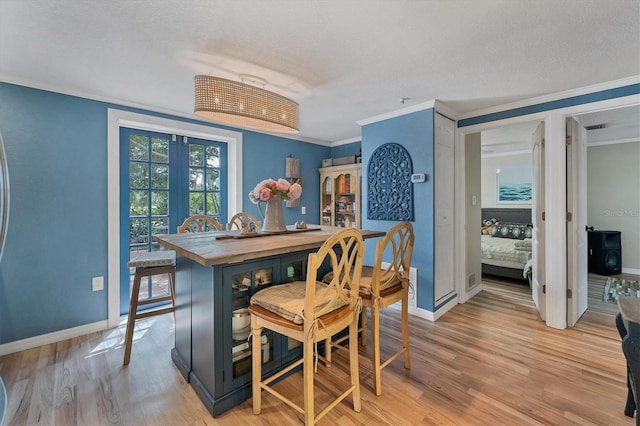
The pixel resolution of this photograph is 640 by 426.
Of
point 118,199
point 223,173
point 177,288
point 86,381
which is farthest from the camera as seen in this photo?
point 223,173

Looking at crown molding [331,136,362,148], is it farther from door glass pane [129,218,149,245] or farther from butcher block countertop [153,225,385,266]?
door glass pane [129,218,149,245]

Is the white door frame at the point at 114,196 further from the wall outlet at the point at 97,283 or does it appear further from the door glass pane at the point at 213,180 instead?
the door glass pane at the point at 213,180

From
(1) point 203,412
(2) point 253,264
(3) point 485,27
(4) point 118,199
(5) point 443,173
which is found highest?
(3) point 485,27

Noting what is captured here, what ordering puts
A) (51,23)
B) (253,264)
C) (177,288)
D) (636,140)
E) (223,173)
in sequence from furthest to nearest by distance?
(636,140) < (223,173) < (177,288) < (253,264) < (51,23)

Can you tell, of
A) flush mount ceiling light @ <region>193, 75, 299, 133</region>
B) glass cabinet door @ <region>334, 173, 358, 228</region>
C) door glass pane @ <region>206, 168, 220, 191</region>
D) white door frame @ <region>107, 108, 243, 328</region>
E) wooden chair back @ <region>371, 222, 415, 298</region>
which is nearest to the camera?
wooden chair back @ <region>371, 222, 415, 298</region>

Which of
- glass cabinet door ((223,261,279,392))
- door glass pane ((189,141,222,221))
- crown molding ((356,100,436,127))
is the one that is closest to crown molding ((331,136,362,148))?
crown molding ((356,100,436,127))

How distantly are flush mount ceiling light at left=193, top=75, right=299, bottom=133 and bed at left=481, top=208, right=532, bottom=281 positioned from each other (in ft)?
12.1

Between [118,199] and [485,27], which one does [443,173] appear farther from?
[118,199]

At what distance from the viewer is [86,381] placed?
1.91 metres

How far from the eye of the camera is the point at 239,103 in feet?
6.08

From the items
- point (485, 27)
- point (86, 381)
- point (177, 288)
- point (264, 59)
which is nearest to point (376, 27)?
point (485, 27)

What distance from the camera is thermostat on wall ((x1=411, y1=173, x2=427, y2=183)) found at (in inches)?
117

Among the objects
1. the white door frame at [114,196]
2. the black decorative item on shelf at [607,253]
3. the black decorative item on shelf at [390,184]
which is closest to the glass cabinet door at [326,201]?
the black decorative item on shelf at [390,184]

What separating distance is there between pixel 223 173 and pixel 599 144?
6048mm
